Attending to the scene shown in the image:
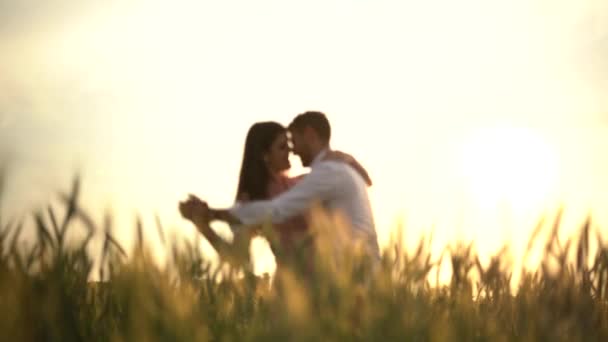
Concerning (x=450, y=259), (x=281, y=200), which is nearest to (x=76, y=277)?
(x=450, y=259)

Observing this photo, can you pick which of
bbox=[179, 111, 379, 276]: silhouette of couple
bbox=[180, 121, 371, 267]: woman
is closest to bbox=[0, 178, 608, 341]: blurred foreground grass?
bbox=[179, 111, 379, 276]: silhouette of couple

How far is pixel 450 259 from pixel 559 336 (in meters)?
0.65

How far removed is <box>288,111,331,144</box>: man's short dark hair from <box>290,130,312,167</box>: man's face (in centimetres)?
3

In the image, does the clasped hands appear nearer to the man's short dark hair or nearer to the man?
the man

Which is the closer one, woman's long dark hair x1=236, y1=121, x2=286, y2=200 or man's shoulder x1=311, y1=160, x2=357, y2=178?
man's shoulder x1=311, y1=160, x2=357, y2=178

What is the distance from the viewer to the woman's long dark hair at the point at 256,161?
200 inches

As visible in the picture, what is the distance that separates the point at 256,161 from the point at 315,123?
40 cm

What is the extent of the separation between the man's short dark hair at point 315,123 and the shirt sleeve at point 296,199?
0.22 meters

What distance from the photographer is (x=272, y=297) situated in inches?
96.5

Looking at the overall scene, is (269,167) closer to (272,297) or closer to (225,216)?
(225,216)

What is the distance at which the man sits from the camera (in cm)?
Result: 466

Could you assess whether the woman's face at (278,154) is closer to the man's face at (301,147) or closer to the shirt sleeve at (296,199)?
the man's face at (301,147)

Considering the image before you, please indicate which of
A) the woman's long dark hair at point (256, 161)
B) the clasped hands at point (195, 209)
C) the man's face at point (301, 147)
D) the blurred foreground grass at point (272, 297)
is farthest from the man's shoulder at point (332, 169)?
the blurred foreground grass at point (272, 297)

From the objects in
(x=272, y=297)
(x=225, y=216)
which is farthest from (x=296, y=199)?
(x=272, y=297)
